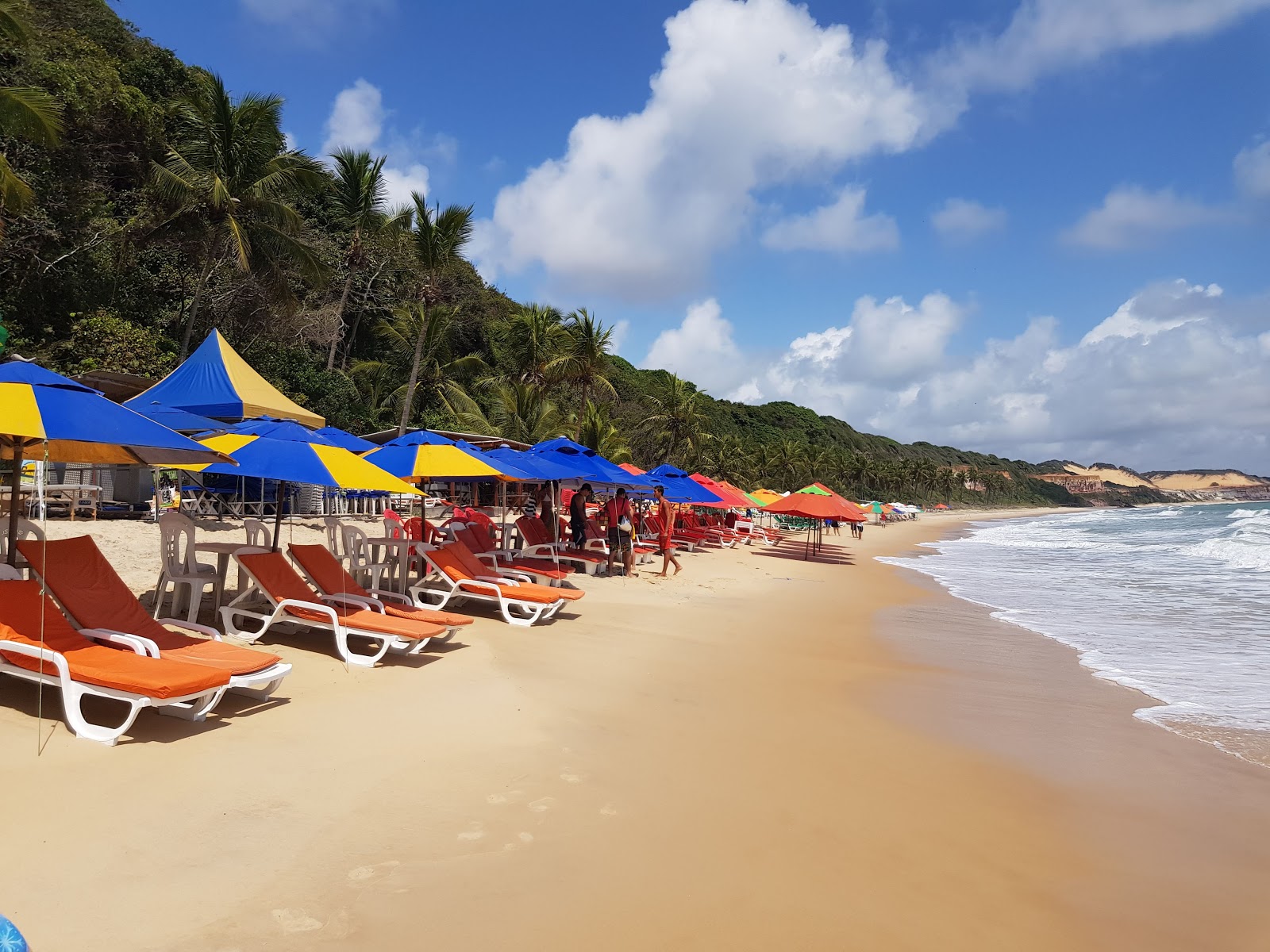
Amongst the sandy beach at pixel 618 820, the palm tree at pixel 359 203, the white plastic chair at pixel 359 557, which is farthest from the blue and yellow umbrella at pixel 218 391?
the palm tree at pixel 359 203

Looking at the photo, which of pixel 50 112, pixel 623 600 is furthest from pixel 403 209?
pixel 623 600

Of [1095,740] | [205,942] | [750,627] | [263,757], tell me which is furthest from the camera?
[750,627]

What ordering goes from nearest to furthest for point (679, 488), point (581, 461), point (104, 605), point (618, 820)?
point (618, 820) → point (104, 605) → point (581, 461) → point (679, 488)

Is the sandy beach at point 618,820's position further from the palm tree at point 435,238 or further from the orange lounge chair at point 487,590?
the palm tree at point 435,238

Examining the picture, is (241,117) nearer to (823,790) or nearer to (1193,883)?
(823,790)

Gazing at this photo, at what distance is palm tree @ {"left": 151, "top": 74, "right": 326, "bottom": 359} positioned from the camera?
17.0 metres

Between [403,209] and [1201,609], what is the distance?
24412 mm

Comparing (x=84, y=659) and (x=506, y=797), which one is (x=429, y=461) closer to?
(x=84, y=659)

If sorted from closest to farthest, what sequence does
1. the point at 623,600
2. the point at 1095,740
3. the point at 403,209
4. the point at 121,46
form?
the point at 1095,740 → the point at 623,600 → the point at 121,46 → the point at 403,209

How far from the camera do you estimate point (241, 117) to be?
17266 millimetres

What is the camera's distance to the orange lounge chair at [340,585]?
273 inches

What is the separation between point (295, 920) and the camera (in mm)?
2836

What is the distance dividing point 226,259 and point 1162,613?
22.8m

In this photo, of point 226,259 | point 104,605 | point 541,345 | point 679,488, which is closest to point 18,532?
point 104,605
